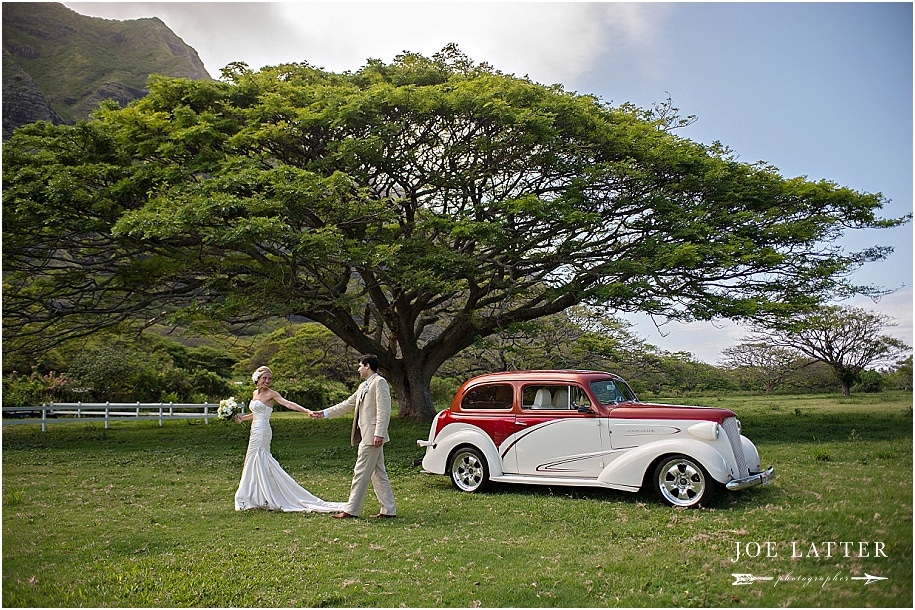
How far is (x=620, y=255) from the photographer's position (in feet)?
65.3

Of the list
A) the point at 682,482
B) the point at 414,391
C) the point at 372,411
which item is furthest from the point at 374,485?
the point at 414,391

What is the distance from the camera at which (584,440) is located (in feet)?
34.0

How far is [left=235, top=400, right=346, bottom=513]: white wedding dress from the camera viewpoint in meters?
9.95

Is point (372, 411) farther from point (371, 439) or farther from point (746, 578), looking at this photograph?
point (746, 578)

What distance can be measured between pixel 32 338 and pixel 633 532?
19128mm

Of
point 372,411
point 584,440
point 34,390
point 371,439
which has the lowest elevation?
point 34,390

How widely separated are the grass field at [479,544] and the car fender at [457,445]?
374 mm

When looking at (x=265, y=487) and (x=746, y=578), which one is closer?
(x=746, y=578)

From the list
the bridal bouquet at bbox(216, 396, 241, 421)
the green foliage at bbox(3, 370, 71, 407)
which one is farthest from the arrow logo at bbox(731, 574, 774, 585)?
the green foliage at bbox(3, 370, 71, 407)

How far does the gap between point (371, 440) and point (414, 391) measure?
541 inches

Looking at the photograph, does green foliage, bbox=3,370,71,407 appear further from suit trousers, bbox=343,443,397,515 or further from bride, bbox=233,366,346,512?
suit trousers, bbox=343,443,397,515

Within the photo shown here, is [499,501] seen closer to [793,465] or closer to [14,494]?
[793,465]

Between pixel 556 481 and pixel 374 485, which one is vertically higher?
pixel 374 485

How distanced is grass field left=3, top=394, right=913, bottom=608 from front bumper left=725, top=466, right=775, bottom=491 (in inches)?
9.8
